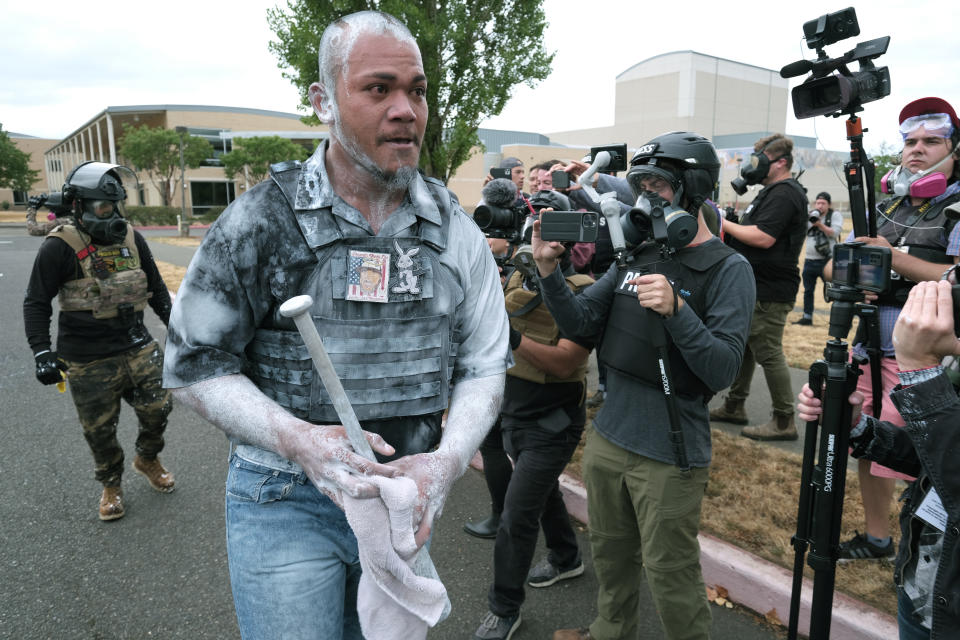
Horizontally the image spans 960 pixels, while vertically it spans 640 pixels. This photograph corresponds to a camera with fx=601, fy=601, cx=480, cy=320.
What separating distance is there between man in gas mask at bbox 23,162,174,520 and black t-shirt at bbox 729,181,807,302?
454 centimetres

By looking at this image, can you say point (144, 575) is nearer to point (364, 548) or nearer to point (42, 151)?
point (364, 548)

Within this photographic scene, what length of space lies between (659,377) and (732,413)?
137 inches

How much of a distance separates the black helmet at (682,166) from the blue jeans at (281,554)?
1664 millimetres

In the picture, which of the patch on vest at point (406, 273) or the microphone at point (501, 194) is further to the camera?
the microphone at point (501, 194)

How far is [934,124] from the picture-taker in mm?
2904

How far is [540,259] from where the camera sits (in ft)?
8.01

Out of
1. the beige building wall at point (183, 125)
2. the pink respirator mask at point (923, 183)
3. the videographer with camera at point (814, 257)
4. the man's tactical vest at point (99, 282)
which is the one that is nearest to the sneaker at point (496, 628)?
the pink respirator mask at point (923, 183)

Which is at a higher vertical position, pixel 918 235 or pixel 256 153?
pixel 256 153

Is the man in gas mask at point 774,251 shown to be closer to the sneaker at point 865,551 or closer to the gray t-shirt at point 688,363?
the sneaker at point 865,551

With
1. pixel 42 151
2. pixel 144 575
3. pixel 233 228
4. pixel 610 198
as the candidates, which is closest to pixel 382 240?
pixel 233 228

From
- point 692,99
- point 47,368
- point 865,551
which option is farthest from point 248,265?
point 692,99

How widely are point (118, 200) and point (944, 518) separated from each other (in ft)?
15.0

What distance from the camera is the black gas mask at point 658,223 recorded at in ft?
6.80

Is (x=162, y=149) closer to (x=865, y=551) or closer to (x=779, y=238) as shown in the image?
(x=779, y=238)
